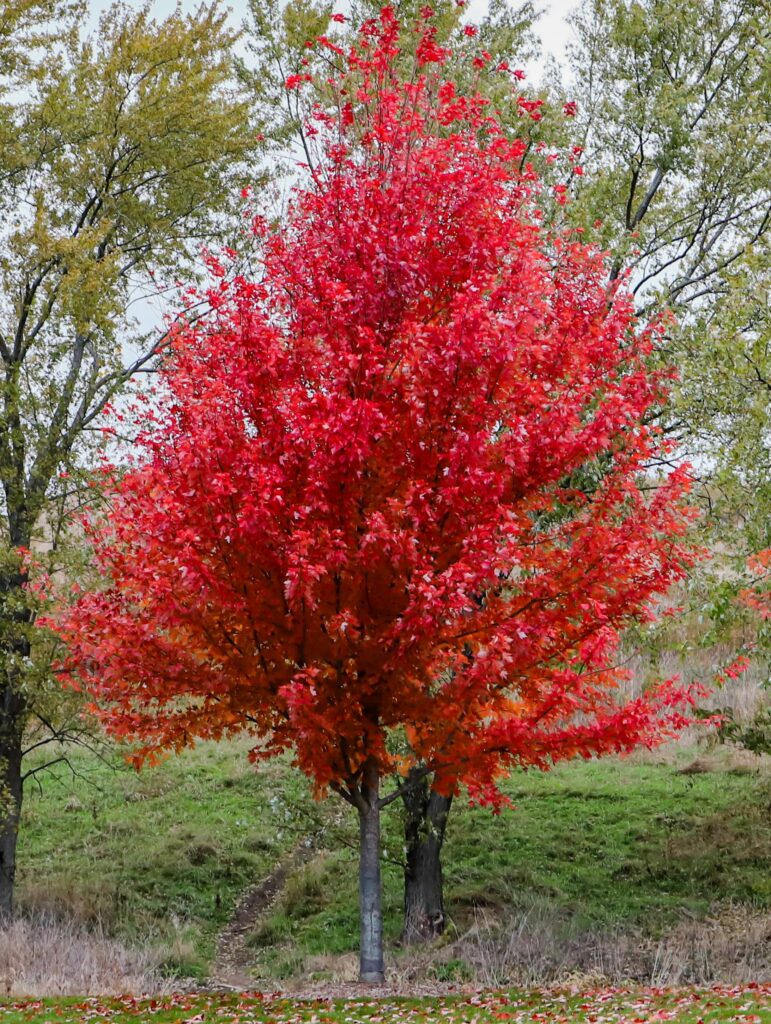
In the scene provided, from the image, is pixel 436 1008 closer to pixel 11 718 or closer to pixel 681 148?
pixel 11 718

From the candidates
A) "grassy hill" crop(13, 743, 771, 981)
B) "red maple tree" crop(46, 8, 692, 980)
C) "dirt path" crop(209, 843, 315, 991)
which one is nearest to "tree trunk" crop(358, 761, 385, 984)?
"red maple tree" crop(46, 8, 692, 980)

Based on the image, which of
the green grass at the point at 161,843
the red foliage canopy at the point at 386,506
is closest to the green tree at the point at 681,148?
the red foliage canopy at the point at 386,506

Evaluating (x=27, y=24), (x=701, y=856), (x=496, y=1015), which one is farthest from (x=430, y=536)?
(x=27, y=24)

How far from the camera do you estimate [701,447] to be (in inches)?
538

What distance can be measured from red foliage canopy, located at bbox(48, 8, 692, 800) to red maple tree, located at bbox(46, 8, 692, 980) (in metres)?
0.03

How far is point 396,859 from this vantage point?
1556 centimetres

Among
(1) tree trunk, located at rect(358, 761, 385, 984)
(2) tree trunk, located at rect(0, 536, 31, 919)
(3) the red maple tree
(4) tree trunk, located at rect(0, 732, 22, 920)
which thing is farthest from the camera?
(4) tree trunk, located at rect(0, 732, 22, 920)

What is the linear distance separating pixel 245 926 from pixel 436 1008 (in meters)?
Result: 7.44

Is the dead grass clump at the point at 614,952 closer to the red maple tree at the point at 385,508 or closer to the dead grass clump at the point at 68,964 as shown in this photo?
the red maple tree at the point at 385,508

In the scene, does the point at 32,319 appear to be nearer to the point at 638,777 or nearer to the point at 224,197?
the point at 224,197

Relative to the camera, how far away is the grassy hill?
14.7 m

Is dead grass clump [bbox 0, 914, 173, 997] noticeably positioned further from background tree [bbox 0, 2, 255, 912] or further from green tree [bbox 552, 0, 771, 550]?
green tree [bbox 552, 0, 771, 550]

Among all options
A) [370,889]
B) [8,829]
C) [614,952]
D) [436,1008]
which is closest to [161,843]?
[8,829]

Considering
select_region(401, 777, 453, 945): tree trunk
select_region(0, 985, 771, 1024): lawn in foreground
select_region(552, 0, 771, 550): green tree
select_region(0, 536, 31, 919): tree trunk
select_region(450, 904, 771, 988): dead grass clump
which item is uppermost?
select_region(552, 0, 771, 550): green tree
